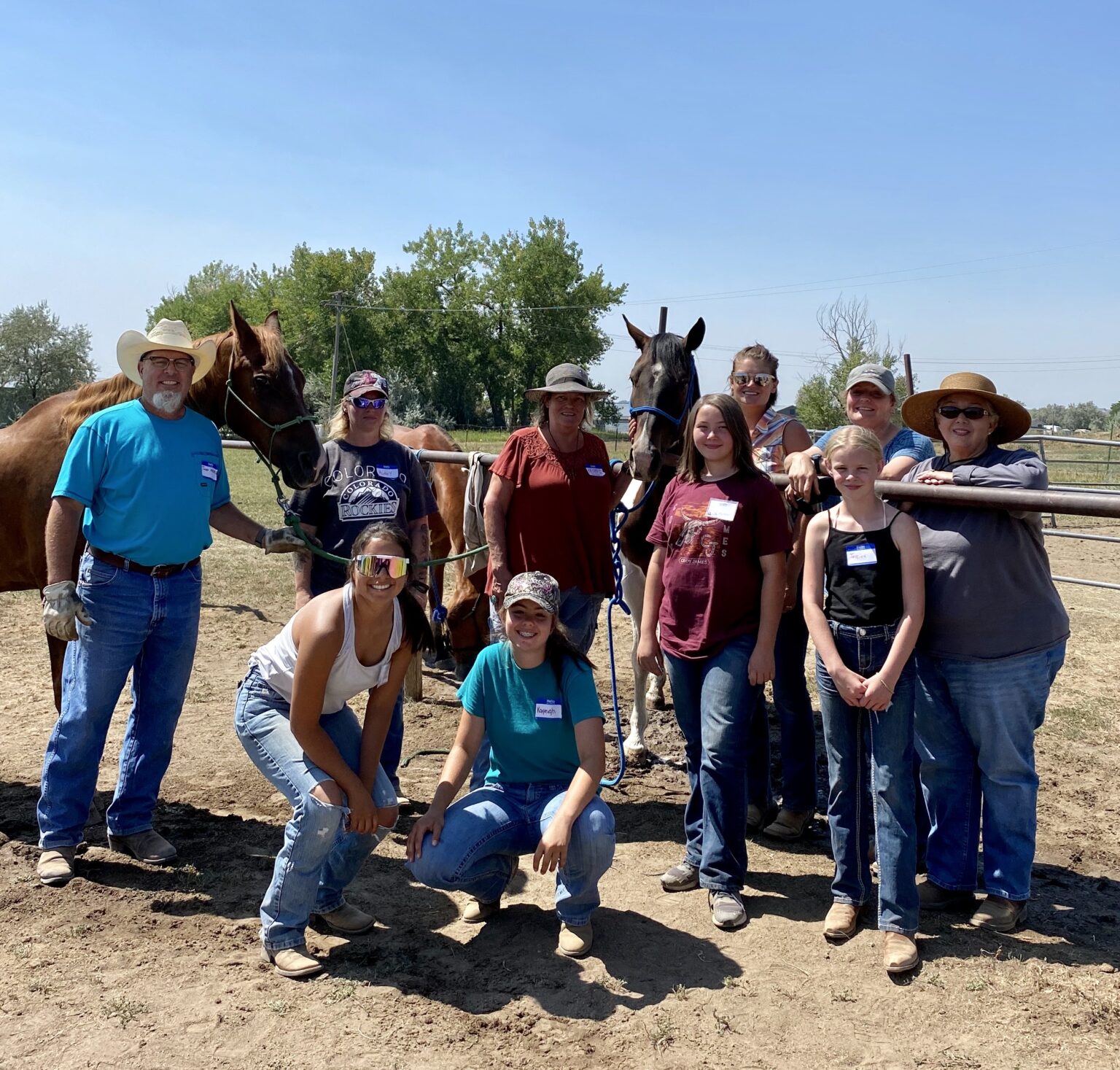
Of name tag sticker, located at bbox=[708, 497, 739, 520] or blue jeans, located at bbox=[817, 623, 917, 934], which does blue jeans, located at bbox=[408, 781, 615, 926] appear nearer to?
blue jeans, located at bbox=[817, 623, 917, 934]

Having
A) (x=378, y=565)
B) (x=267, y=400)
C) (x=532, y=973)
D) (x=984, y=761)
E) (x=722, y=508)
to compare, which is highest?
(x=267, y=400)

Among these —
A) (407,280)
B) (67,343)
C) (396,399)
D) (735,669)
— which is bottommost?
(735,669)

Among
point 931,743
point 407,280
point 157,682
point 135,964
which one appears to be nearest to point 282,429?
point 157,682

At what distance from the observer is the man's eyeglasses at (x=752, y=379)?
4371 millimetres

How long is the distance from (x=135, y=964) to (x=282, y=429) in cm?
234

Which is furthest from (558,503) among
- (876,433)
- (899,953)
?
(899,953)

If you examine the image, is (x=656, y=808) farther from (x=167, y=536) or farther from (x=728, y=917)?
(x=167, y=536)

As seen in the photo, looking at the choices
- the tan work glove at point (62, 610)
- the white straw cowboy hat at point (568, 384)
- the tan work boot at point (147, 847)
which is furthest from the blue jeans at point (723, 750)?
the tan work glove at point (62, 610)

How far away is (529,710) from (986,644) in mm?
1681

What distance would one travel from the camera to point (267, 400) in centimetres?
454

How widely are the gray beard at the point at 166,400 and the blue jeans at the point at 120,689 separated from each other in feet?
2.26

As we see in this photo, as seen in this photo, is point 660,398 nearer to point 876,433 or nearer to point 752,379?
point 752,379

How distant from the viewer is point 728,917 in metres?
3.55

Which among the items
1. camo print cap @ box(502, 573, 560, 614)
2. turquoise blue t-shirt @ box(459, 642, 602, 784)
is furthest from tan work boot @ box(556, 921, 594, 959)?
camo print cap @ box(502, 573, 560, 614)
